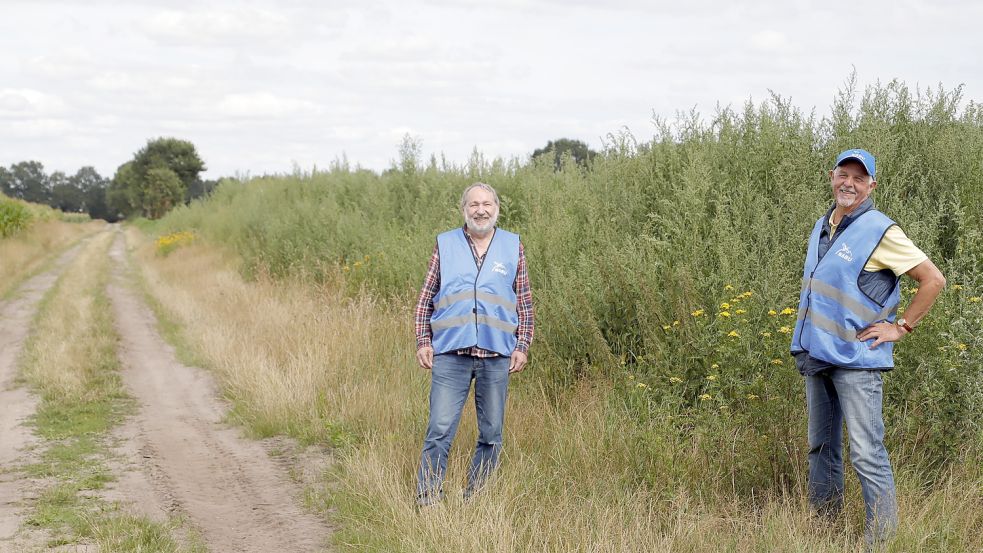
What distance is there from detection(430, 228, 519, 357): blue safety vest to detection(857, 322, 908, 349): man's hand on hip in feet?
6.44

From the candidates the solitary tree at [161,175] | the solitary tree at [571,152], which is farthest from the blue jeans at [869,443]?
the solitary tree at [161,175]

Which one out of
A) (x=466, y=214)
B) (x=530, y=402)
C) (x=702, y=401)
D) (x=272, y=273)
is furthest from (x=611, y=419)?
(x=272, y=273)

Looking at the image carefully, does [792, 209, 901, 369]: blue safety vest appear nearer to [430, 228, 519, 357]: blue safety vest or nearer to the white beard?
[430, 228, 519, 357]: blue safety vest

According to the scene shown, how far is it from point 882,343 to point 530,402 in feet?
10.8

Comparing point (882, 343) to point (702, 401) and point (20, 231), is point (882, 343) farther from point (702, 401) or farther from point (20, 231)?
point (20, 231)

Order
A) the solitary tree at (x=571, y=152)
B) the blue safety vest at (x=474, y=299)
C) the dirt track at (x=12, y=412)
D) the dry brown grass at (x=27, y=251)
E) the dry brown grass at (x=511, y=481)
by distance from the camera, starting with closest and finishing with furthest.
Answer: the dry brown grass at (x=511, y=481)
the blue safety vest at (x=474, y=299)
the dirt track at (x=12, y=412)
the solitary tree at (x=571, y=152)
the dry brown grass at (x=27, y=251)

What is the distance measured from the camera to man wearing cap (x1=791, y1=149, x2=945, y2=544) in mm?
4133

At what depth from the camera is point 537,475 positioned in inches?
213

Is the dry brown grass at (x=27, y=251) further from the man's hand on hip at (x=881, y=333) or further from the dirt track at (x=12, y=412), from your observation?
the man's hand on hip at (x=881, y=333)

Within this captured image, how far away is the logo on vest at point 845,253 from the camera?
419 cm

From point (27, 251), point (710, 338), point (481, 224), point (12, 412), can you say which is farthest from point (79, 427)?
point (27, 251)

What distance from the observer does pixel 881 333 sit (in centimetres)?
414

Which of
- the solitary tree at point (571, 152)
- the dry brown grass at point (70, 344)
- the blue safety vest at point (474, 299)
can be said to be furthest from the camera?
the solitary tree at point (571, 152)

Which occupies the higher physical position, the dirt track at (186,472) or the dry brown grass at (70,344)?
the dry brown grass at (70,344)
